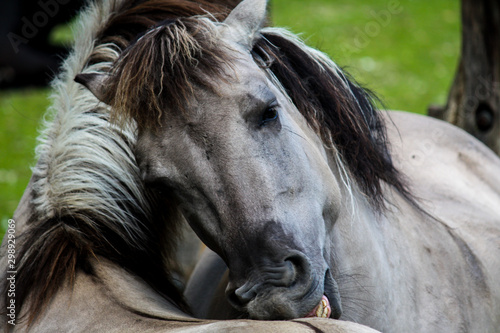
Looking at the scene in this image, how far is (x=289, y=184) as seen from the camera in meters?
1.82

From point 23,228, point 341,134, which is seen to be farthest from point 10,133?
point 341,134

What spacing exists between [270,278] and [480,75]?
3124 millimetres

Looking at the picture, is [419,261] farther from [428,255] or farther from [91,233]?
[91,233]

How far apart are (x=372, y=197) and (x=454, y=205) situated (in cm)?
75

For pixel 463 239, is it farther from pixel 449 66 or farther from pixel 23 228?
pixel 449 66

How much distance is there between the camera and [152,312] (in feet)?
6.03

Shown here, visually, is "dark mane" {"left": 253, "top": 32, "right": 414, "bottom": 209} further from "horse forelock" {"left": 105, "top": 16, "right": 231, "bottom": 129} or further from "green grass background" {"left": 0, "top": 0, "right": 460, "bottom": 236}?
"green grass background" {"left": 0, "top": 0, "right": 460, "bottom": 236}

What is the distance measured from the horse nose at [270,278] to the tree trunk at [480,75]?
3015 mm

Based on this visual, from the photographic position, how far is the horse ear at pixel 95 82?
2057 mm

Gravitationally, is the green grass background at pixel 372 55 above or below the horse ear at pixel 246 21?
below

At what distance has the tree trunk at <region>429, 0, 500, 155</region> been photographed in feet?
13.4

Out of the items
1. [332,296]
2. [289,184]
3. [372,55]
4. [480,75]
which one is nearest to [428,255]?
[332,296]
